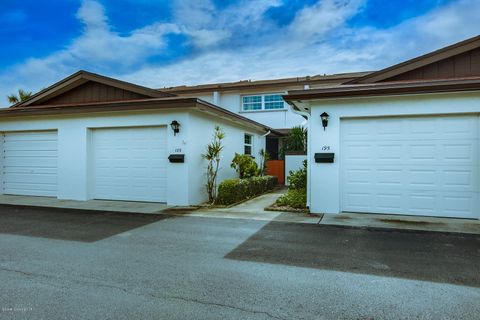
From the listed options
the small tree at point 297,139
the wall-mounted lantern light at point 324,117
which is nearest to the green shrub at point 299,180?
the wall-mounted lantern light at point 324,117

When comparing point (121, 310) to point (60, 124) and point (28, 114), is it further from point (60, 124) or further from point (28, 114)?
point (28, 114)

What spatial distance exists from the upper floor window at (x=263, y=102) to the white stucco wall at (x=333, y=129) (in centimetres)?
1002

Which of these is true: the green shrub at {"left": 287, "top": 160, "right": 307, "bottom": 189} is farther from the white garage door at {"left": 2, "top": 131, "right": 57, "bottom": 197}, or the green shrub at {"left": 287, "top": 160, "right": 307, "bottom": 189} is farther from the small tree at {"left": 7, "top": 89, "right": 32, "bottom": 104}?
the small tree at {"left": 7, "top": 89, "right": 32, "bottom": 104}

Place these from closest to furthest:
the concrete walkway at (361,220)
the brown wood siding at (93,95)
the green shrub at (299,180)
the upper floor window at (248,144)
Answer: the concrete walkway at (361,220) < the green shrub at (299,180) < the brown wood siding at (93,95) < the upper floor window at (248,144)

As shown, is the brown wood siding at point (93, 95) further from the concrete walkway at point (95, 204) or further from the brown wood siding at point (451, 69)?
the brown wood siding at point (451, 69)

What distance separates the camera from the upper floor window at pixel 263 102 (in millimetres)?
18266

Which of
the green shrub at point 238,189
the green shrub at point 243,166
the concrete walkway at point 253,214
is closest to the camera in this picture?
the concrete walkway at point 253,214

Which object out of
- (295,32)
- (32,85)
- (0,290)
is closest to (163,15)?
(295,32)

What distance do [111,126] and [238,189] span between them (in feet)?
14.7

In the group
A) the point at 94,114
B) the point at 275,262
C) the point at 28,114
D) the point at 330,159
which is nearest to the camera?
the point at 275,262

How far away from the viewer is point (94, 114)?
10453 millimetres

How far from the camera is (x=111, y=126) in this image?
33.9ft

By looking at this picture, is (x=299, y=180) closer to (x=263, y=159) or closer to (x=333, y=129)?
(x=333, y=129)

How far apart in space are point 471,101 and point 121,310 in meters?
8.04
